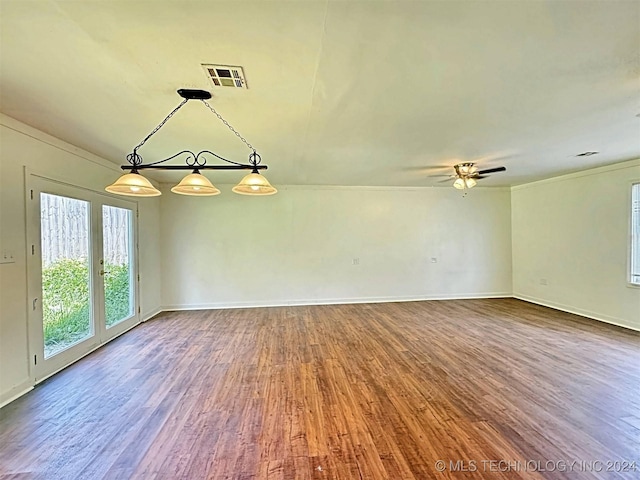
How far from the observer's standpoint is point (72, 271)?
12.9ft

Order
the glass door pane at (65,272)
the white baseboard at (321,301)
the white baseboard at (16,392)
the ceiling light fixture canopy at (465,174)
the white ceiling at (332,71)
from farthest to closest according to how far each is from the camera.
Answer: the white baseboard at (321,301)
the ceiling light fixture canopy at (465,174)
the glass door pane at (65,272)
the white baseboard at (16,392)
the white ceiling at (332,71)

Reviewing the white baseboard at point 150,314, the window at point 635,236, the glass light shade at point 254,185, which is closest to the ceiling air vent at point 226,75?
the glass light shade at point 254,185

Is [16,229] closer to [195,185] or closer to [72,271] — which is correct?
[72,271]

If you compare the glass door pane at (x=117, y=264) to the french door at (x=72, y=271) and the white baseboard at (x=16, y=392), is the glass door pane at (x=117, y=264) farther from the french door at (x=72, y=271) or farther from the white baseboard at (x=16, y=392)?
the white baseboard at (x=16, y=392)

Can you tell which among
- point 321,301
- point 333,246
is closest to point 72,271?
point 321,301

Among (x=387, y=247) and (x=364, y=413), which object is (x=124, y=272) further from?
(x=387, y=247)

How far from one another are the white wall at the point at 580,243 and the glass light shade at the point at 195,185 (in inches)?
240

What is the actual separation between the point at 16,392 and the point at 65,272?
1313mm

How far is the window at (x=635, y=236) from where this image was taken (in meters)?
4.91

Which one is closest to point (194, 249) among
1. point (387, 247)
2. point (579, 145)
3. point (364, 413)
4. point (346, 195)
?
point (346, 195)

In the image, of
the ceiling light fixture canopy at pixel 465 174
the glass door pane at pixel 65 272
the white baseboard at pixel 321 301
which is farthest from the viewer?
the white baseboard at pixel 321 301

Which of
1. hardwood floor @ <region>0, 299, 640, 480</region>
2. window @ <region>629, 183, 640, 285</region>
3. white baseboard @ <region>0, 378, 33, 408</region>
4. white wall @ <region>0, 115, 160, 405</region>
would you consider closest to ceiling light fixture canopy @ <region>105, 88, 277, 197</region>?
white wall @ <region>0, 115, 160, 405</region>

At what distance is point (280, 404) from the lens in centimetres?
284

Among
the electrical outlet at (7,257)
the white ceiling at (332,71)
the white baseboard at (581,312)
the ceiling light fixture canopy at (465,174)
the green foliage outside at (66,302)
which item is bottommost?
the white baseboard at (581,312)
